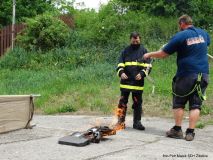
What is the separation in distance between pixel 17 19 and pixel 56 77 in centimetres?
1400

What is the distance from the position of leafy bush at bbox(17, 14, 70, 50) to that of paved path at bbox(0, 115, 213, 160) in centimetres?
998

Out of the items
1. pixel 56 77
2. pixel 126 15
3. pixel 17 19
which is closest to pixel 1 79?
pixel 56 77

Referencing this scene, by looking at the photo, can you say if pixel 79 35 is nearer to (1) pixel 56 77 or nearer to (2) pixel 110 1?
(2) pixel 110 1

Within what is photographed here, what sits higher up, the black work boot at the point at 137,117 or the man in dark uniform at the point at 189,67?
the man in dark uniform at the point at 189,67

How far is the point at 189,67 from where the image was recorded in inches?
317

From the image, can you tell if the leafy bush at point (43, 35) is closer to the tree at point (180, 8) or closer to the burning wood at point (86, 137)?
the tree at point (180, 8)

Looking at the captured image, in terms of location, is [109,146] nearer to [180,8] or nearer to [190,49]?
[190,49]

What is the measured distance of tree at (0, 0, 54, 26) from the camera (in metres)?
28.0

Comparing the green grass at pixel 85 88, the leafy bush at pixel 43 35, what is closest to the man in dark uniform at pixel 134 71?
the green grass at pixel 85 88

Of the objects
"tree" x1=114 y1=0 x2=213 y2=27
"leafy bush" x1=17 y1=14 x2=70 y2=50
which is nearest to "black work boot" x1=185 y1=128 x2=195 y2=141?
"leafy bush" x1=17 y1=14 x2=70 y2=50

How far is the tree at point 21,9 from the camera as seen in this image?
2797cm

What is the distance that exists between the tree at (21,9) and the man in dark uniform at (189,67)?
20.2 meters

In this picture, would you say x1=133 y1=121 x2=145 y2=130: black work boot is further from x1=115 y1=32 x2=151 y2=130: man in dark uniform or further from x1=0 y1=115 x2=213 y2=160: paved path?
x1=0 y1=115 x2=213 y2=160: paved path

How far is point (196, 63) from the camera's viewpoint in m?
8.05
